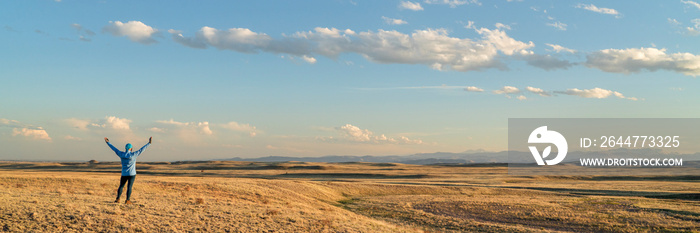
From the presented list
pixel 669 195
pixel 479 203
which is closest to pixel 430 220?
pixel 479 203

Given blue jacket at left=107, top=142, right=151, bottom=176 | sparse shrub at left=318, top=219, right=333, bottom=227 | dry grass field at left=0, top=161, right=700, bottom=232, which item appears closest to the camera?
dry grass field at left=0, top=161, right=700, bottom=232

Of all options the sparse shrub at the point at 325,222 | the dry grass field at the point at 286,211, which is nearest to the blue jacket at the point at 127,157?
the dry grass field at the point at 286,211

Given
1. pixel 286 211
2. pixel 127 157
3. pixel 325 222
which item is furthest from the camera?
pixel 286 211

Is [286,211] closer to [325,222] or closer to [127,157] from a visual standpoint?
[325,222]

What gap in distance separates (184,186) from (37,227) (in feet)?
63.5

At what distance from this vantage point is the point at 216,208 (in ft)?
75.2

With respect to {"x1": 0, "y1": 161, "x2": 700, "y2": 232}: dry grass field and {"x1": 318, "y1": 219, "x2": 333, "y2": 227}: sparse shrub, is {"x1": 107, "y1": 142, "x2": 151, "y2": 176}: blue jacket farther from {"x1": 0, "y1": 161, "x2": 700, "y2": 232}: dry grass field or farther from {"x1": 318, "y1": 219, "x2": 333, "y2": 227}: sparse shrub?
{"x1": 318, "y1": 219, "x2": 333, "y2": 227}: sparse shrub

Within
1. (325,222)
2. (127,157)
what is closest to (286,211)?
(325,222)

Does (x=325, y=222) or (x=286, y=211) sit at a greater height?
(x=286, y=211)

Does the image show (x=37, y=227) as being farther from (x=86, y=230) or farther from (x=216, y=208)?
(x=216, y=208)

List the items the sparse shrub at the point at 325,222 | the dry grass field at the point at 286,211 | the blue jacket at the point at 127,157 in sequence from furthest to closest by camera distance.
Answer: the sparse shrub at the point at 325,222 → the blue jacket at the point at 127,157 → the dry grass field at the point at 286,211

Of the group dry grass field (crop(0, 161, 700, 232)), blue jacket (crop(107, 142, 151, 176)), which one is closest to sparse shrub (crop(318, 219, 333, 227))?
dry grass field (crop(0, 161, 700, 232))

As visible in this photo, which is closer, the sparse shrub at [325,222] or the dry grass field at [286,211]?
the dry grass field at [286,211]

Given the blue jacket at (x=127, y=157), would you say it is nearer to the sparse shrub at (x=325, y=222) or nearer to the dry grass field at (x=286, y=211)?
the dry grass field at (x=286, y=211)
